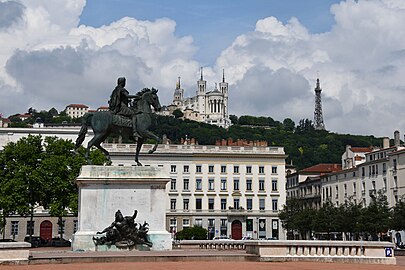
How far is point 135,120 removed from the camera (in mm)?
29891

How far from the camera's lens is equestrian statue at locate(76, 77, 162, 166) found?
97.7ft

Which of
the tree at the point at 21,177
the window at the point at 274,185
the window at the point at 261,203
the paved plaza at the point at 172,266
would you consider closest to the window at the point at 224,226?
the window at the point at 261,203

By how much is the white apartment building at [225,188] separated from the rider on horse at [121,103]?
73805mm

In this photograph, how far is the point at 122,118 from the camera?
29922mm

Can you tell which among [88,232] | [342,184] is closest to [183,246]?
[88,232]

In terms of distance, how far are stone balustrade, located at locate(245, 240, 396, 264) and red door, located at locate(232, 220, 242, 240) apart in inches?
3155

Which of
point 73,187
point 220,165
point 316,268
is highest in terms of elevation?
point 220,165

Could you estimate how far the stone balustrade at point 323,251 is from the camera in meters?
24.5

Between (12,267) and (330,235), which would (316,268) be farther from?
(330,235)

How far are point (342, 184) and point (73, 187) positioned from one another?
58.6 meters

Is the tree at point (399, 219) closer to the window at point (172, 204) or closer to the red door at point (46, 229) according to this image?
the window at point (172, 204)

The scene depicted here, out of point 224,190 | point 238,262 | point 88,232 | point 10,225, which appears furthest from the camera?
point 224,190

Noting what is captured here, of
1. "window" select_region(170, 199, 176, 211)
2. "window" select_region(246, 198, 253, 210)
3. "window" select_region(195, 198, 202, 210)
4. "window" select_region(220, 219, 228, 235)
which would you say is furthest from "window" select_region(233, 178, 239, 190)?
"window" select_region(170, 199, 176, 211)

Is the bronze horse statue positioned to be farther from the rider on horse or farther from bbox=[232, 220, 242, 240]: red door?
bbox=[232, 220, 242, 240]: red door
